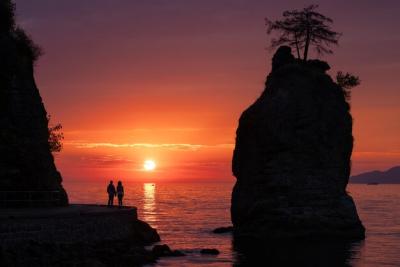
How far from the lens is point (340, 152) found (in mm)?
65438

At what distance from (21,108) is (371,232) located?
47809 millimetres

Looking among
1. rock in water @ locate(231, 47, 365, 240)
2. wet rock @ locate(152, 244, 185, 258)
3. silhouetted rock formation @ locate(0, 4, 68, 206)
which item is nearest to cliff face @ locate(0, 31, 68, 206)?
silhouetted rock formation @ locate(0, 4, 68, 206)

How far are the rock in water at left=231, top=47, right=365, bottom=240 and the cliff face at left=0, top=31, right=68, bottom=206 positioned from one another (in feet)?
70.8

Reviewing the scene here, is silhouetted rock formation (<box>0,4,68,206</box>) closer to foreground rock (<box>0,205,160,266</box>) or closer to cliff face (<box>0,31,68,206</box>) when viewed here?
cliff face (<box>0,31,68,206</box>)

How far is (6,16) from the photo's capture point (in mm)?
51594

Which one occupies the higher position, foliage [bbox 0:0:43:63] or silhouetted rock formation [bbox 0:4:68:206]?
foliage [bbox 0:0:43:63]

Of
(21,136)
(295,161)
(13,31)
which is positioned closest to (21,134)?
(21,136)

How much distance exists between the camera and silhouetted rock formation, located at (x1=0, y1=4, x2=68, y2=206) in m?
45.5

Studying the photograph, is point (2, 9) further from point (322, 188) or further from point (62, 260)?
point (322, 188)

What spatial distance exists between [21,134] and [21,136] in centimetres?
17

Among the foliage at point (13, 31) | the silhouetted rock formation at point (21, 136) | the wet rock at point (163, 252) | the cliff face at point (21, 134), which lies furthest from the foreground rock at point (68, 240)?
the foliage at point (13, 31)

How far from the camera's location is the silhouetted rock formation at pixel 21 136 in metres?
45.5

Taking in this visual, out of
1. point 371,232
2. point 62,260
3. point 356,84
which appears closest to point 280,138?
point 356,84

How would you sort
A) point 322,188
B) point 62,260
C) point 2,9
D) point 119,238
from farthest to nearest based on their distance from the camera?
point 322,188 < point 2,9 < point 119,238 < point 62,260
